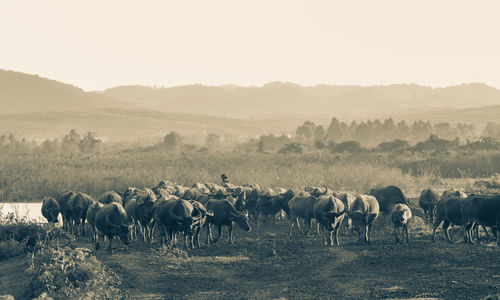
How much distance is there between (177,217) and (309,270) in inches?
187

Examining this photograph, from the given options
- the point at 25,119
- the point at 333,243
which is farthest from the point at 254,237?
the point at 25,119

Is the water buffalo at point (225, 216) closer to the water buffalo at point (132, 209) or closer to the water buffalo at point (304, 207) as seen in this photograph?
the water buffalo at point (304, 207)

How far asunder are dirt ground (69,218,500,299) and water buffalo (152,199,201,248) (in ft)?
2.67

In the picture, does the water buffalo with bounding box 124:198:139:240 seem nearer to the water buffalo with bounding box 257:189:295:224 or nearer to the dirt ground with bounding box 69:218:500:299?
the dirt ground with bounding box 69:218:500:299

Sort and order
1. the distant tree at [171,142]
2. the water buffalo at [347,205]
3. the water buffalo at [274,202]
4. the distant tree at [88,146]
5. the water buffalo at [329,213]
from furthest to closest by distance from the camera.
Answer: the distant tree at [171,142], the distant tree at [88,146], the water buffalo at [274,202], the water buffalo at [347,205], the water buffalo at [329,213]

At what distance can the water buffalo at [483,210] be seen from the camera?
19812 millimetres

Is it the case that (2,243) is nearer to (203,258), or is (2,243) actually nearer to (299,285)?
(203,258)

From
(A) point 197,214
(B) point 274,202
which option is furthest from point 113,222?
(B) point 274,202

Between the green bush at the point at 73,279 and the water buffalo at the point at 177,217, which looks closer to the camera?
the green bush at the point at 73,279

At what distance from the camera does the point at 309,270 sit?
61.1ft

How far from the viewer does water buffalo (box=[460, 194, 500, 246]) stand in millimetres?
19812

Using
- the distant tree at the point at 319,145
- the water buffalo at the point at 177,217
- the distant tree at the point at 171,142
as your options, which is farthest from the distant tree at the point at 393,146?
the water buffalo at the point at 177,217

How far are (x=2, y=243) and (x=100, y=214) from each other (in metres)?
3.99

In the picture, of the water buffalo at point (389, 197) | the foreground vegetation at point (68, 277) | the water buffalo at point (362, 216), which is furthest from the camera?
the water buffalo at point (389, 197)
